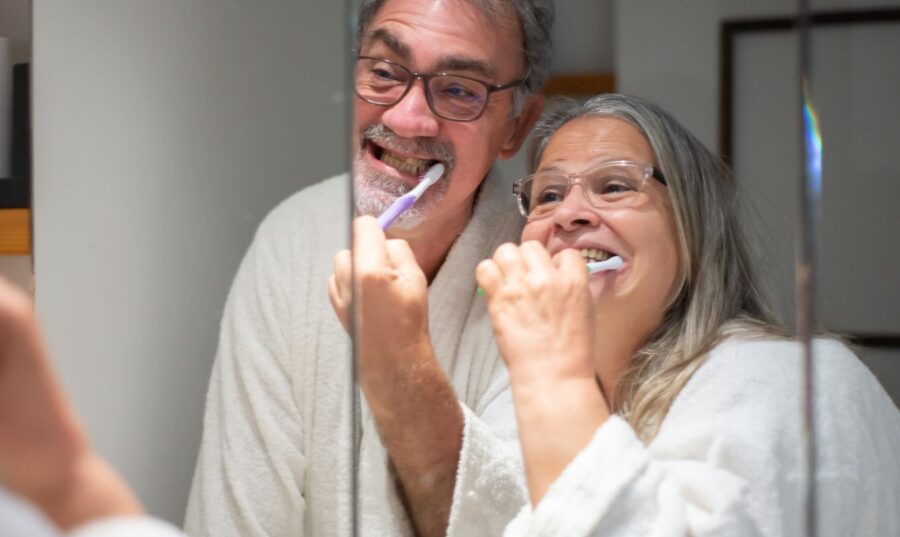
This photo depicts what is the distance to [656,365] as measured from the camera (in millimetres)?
704

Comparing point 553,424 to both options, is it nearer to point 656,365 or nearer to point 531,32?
point 656,365

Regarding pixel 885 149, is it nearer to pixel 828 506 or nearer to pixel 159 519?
pixel 828 506

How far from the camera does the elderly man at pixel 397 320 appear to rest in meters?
0.70

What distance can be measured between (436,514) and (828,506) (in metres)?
0.26

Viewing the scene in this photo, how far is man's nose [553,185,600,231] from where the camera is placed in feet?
2.33

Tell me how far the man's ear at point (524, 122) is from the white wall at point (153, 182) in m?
0.17

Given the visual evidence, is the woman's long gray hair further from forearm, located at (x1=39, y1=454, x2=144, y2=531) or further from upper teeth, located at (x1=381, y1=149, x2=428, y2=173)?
forearm, located at (x1=39, y1=454, x2=144, y2=531)

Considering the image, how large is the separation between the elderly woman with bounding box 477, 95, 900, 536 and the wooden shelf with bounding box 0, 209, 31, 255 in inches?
11.9

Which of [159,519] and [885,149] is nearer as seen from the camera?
[159,519]

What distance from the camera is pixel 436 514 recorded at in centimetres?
73

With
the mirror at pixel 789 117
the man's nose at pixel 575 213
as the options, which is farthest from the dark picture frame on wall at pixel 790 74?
the man's nose at pixel 575 213

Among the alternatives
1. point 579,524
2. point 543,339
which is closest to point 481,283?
point 543,339

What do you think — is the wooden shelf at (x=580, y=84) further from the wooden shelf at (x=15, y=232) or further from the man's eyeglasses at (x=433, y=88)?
the wooden shelf at (x=15, y=232)

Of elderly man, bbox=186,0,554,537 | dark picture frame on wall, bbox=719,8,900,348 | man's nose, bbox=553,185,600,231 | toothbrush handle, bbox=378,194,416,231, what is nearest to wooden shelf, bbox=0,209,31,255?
elderly man, bbox=186,0,554,537
